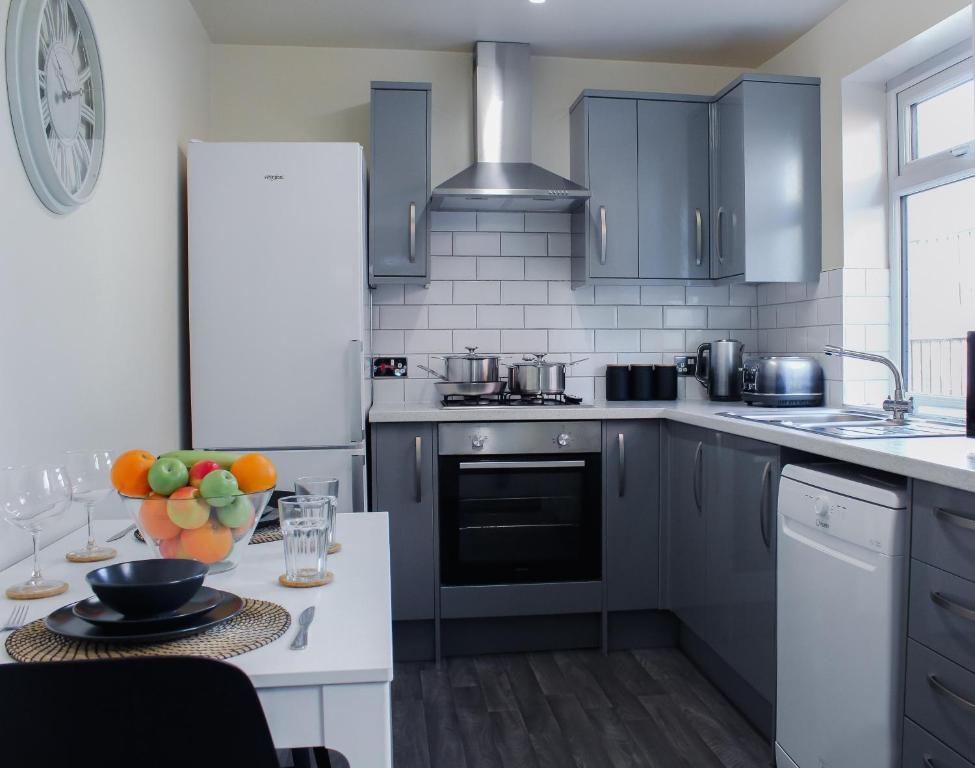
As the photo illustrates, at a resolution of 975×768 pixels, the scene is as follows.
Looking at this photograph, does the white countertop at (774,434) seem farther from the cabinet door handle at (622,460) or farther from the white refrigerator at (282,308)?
the white refrigerator at (282,308)

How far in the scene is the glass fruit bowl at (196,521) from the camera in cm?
125

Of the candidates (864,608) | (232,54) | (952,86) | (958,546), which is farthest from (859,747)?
(232,54)

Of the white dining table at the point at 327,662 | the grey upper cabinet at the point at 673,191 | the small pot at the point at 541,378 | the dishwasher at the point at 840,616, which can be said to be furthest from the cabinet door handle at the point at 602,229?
the white dining table at the point at 327,662

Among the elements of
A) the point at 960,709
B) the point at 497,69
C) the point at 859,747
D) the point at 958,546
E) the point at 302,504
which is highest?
the point at 497,69

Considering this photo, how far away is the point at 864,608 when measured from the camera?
1863 millimetres

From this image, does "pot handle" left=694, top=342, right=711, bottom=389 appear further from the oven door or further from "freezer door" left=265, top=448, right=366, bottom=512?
"freezer door" left=265, top=448, right=366, bottom=512

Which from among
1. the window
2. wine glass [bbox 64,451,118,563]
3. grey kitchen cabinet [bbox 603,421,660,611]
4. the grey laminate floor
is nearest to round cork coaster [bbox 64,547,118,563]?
wine glass [bbox 64,451,118,563]

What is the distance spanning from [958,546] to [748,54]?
286 cm

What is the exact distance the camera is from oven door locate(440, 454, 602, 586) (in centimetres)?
319

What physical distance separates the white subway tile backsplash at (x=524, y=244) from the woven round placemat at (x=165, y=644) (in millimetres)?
2847

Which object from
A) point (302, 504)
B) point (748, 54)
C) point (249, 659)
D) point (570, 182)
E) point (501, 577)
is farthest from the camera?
point (748, 54)

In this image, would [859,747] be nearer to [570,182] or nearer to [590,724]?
[590,724]

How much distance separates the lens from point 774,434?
7.70ft

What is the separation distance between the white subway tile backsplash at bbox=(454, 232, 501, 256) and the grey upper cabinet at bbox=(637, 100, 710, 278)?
2.16 ft
